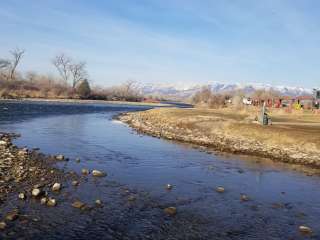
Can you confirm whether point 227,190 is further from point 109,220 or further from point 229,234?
point 109,220

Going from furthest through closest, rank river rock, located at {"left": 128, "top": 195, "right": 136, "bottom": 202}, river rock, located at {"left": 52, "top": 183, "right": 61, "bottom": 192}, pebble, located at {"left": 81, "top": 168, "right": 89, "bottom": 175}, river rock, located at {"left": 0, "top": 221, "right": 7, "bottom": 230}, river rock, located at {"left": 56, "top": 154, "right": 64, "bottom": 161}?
river rock, located at {"left": 56, "top": 154, "right": 64, "bottom": 161}, pebble, located at {"left": 81, "top": 168, "right": 89, "bottom": 175}, river rock, located at {"left": 52, "top": 183, "right": 61, "bottom": 192}, river rock, located at {"left": 128, "top": 195, "right": 136, "bottom": 202}, river rock, located at {"left": 0, "top": 221, "right": 7, "bottom": 230}

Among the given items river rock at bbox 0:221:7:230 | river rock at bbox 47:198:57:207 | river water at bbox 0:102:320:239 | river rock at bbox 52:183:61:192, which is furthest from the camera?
river rock at bbox 52:183:61:192

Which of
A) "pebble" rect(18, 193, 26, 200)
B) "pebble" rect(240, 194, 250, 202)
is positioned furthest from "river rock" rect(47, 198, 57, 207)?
"pebble" rect(240, 194, 250, 202)

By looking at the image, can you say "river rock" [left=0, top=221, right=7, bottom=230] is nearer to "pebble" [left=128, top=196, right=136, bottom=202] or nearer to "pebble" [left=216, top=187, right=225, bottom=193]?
"pebble" [left=128, top=196, right=136, bottom=202]

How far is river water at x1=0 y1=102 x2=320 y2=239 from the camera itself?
12.4m

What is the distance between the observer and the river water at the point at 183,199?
1239cm

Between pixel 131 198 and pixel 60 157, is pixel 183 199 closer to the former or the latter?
pixel 131 198

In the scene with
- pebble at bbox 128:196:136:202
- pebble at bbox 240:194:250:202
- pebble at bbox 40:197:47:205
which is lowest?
pebble at bbox 240:194:250:202

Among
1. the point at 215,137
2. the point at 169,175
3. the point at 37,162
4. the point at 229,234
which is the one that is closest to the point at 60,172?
the point at 37,162

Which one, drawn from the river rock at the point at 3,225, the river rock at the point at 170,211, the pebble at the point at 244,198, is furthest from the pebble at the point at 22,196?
the pebble at the point at 244,198

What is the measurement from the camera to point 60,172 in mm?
19141

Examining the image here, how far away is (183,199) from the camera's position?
635 inches

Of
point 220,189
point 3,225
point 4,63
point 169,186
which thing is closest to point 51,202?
point 3,225

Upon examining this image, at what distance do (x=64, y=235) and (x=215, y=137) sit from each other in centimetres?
2804
